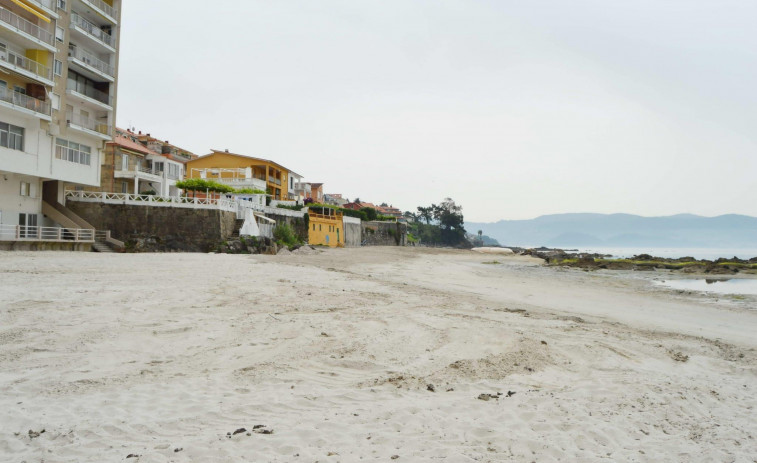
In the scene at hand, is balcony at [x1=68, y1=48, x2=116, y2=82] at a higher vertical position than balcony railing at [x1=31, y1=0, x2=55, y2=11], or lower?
lower

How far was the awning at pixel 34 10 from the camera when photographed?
26078mm

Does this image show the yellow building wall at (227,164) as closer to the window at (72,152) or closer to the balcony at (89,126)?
the balcony at (89,126)

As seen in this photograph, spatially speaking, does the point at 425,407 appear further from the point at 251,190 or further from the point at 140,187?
the point at 140,187

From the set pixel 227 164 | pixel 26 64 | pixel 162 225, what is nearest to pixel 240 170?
pixel 227 164

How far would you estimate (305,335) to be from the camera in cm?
775

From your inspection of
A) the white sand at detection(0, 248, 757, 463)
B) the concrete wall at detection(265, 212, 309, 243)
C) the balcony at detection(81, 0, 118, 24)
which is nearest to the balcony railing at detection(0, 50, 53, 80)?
the balcony at detection(81, 0, 118, 24)

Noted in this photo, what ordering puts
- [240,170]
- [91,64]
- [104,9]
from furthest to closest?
1. [240,170]
2. [104,9]
3. [91,64]

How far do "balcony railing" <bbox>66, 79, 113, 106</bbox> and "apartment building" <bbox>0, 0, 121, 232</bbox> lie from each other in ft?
0.22

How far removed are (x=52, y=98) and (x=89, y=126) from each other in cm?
313

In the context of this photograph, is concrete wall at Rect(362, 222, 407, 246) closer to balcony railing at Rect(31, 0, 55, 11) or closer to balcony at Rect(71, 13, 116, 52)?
balcony at Rect(71, 13, 116, 52)

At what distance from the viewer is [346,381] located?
224 inches

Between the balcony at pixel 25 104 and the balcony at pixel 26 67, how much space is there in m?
1.27

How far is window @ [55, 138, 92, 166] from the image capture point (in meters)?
30.0

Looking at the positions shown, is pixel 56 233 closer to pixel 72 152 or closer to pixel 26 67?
pixel 72 152
